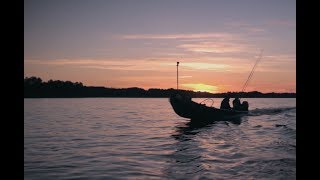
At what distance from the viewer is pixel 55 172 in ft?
35.4

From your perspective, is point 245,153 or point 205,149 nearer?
point 245,153
